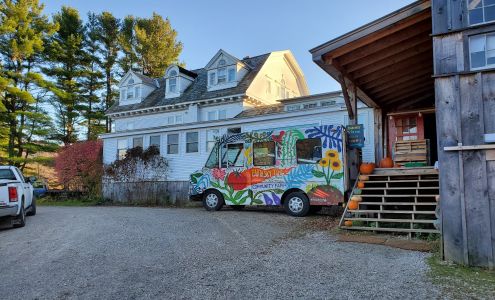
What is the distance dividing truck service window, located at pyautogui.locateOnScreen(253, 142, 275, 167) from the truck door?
456 mm

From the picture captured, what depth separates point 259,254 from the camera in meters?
5.94

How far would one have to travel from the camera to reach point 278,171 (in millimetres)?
10977

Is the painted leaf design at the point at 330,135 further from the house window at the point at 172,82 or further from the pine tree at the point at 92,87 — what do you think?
the pine tree at the point at 92,87

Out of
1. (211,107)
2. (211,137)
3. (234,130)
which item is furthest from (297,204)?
(211,107)

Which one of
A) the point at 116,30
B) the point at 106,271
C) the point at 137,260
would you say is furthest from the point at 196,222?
the point at 116,30

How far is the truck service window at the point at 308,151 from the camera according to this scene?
10.4 metres

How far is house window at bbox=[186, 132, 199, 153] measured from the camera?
18656 millimetres

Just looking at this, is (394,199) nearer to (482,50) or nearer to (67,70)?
(482,50)

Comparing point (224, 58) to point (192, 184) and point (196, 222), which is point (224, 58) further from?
point (196, 222)

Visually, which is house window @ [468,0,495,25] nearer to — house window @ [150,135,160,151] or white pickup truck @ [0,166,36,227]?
white pickup truck @ [0,166,36,227]

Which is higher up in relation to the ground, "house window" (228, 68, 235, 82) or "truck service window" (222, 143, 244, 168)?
"house window" (228, 68, 235, 82)

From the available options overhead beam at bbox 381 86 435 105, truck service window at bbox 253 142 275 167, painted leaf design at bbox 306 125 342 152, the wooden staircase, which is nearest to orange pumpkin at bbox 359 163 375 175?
the wooden staircase

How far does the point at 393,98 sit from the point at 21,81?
85.3ft

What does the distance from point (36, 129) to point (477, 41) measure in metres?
28.4
